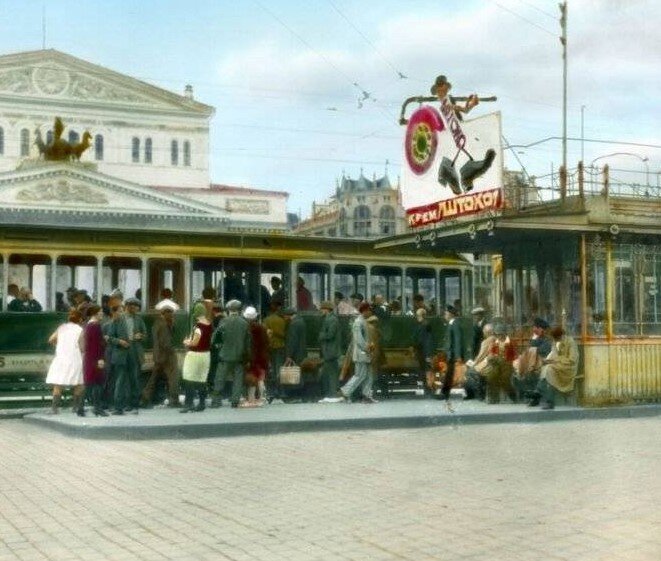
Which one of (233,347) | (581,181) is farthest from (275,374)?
(581,181)

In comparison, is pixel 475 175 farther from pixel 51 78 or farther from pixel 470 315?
pixel 51 78

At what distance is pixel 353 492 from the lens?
946cm

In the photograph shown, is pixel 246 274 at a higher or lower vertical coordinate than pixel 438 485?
higher

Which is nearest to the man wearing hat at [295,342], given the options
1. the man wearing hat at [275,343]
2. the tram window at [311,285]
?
the man wearing hat at [275,343]

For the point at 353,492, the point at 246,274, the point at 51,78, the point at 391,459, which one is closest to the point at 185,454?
the point at 391,459

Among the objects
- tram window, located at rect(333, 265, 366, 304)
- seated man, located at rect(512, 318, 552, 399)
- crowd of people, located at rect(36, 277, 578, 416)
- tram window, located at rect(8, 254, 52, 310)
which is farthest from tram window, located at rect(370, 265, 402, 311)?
tram window, located at rect(8, 254, 52, 310)

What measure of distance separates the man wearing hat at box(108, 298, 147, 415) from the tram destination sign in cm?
669

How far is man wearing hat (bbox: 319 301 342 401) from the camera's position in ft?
64.8

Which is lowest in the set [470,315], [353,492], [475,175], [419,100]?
[353,492]

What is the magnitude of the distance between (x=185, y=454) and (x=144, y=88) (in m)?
66.9

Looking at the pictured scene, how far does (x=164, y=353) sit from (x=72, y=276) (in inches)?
119

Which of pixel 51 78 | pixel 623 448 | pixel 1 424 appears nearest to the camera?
pixel 623 448

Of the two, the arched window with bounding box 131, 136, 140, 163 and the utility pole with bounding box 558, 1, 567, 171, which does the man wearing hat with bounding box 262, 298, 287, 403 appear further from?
the arched window with bounding box 131, 136, 140, 163

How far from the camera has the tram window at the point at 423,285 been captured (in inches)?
907
